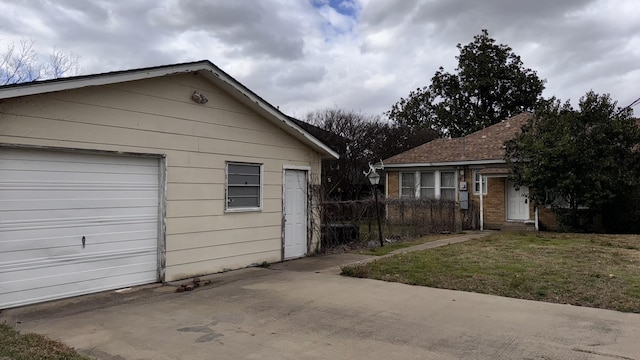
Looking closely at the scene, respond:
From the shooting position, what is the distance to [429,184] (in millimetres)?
20844

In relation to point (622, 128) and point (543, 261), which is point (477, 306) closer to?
point (543, 261)

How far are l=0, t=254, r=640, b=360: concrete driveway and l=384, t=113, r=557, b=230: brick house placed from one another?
1224cm

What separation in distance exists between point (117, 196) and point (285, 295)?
10.5 feet

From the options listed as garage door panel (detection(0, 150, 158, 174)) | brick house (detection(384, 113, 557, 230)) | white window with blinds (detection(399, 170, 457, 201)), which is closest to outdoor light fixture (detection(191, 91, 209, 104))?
garage door panel (detection(0, 150, 158, 174))

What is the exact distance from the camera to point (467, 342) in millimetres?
4824

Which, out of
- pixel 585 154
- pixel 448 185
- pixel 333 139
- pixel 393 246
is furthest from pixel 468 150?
pixel 393 246

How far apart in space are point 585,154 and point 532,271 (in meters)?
7.97

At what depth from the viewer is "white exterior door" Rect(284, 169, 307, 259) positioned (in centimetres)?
1074

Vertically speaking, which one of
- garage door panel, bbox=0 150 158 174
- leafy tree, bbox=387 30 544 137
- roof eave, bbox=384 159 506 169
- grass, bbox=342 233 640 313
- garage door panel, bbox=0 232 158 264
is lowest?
grass, bbox=342 233 640 313

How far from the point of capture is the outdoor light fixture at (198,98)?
8667 mm

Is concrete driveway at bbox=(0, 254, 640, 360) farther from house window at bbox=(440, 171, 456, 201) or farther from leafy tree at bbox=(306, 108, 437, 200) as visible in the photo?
leafy tree at bbox=(306, 108, 437, 200)

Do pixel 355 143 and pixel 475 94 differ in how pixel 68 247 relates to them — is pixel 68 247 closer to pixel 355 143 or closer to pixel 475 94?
pixel 355 143

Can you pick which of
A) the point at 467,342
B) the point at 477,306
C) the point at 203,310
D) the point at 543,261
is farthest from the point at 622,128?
the point at 203,310

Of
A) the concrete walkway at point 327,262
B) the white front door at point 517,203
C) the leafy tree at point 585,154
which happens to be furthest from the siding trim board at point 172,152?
the white front door at point 517,203
